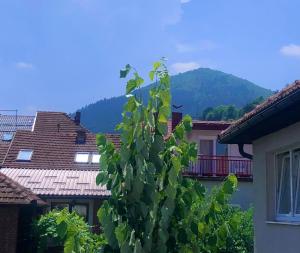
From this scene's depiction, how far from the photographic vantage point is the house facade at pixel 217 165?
90.5 ft

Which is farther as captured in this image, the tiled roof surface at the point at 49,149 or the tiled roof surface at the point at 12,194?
the tiled roof surface at the point at 49,149

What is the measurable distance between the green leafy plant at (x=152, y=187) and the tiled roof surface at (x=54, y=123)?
31.7m

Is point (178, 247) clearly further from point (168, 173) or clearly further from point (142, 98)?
point (142, 98)

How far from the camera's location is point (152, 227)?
565 centimetres

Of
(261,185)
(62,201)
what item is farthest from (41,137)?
(261,185)

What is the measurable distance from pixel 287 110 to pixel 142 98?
2011 millimetres

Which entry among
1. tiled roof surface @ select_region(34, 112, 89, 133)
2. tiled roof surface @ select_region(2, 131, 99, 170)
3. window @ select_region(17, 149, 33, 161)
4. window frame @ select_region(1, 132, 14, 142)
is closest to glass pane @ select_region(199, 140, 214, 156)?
tiled roof surface @ select_region(2, 131, 99, 170)

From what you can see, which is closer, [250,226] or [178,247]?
[178,247]

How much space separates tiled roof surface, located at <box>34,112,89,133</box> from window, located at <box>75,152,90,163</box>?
4.63m

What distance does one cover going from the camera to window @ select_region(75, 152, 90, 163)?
3200 centimetres

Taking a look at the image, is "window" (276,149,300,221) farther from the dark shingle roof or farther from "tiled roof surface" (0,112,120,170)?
the dark shingle roof

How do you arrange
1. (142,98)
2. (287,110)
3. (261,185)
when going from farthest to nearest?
(261,185) < (287,110) < (142,98)

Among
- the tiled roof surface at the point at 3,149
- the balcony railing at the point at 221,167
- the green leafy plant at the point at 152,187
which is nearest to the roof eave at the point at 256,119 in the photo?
the green leafy plant at the point at 152,187

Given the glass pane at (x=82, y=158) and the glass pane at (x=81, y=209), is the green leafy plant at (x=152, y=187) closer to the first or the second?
the glass pane at (x=81, y=209)
